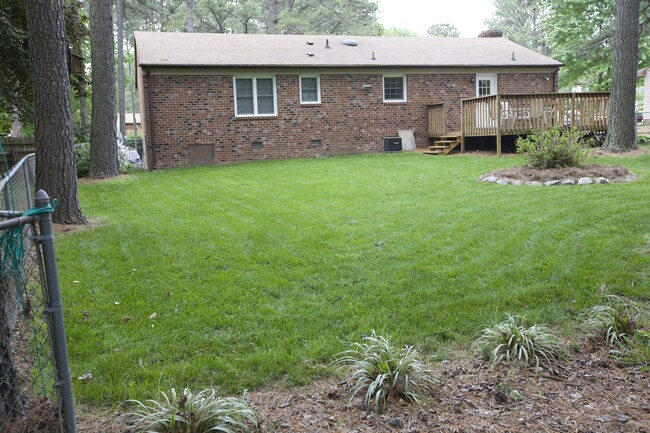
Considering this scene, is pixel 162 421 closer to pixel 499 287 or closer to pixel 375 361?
pixel 375 361

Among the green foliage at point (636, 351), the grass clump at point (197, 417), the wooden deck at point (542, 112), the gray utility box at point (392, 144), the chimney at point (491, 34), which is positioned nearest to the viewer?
the grass clump at point (197, 417)

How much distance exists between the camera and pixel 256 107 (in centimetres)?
1784

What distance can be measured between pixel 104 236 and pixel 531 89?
1773 cm

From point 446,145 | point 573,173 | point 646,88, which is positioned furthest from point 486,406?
point 646,88

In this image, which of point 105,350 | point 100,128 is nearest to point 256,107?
point 100,128

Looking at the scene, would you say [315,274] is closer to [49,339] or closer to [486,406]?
[486,406]

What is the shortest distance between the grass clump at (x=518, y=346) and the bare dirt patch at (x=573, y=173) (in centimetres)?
631

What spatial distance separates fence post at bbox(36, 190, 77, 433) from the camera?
7.36 feet

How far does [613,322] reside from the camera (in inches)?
146

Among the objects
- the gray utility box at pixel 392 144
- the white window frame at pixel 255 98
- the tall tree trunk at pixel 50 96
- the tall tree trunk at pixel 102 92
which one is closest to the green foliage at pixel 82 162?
the tall tree trunk at pixel 102 92

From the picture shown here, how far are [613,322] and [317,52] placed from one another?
56.4ft

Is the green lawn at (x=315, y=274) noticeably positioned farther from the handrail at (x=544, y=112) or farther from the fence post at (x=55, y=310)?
the handrail at (x=544, y=112)

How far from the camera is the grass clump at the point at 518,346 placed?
3.38 metres

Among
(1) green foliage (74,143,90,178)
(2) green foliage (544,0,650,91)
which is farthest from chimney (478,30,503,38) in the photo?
(1) green foliage (74,143,90,178)
